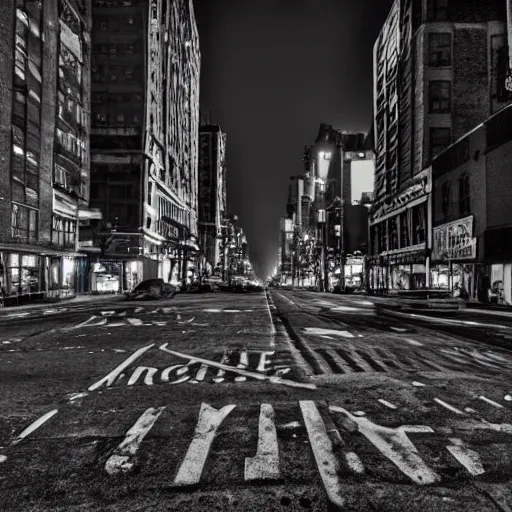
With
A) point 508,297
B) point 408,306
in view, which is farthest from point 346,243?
point 408,306

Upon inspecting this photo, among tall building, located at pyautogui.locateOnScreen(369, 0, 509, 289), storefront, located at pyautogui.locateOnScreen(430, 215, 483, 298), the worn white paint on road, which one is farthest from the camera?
tall building, located at pyautogui.locateOnScreen(369, 0, 509, 289)

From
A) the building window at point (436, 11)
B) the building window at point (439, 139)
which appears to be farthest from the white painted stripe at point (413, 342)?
the building window at point (436, 11)

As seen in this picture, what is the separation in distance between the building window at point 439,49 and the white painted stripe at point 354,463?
5047 centimetres

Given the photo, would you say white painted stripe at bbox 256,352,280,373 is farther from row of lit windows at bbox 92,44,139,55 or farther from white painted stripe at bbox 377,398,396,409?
row of lit windows at bbox 92,44,139,55

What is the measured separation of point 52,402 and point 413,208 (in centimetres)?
4616

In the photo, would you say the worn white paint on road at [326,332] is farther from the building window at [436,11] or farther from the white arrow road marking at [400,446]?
the building window at [436,11]

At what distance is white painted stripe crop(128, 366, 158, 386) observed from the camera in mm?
6860

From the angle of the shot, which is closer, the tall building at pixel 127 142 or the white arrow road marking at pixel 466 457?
the white arrow road marking at pixel 466 457

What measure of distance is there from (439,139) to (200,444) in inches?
1895

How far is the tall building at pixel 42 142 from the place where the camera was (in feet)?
89.1

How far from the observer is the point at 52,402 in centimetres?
584

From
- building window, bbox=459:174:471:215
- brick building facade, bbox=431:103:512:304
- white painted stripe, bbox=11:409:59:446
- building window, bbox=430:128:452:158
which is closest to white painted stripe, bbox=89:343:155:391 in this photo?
white painted stripe, bbox=11:409:59:446

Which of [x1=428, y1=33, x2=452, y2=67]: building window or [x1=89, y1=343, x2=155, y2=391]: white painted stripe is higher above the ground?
[x1=428, y1=33, x2=452, y2=67]: building window

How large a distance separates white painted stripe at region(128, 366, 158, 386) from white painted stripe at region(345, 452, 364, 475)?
3.68 meters
